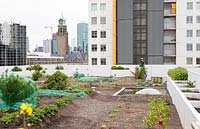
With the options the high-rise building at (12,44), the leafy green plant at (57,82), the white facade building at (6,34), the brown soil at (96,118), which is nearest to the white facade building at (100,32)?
the high-rise building at (12,44)

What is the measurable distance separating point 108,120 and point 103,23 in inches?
1499

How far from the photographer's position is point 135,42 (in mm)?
42188

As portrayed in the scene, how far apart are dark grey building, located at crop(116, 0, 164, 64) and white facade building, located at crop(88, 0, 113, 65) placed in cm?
203

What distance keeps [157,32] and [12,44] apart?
18.5 meters

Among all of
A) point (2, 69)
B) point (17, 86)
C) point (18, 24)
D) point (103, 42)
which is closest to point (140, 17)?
point (103, 42)

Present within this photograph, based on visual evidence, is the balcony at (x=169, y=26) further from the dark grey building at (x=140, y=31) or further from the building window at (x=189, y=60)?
the building window at (x=189, y=60)

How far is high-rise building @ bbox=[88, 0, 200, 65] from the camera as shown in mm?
41625

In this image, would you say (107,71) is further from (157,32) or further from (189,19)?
(189,19)

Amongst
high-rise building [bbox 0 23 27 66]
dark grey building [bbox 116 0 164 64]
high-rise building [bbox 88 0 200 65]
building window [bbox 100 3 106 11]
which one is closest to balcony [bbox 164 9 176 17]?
high-rise building [bbox 88 0 200 65]

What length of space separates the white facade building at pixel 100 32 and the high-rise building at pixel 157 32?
1366 millimetres

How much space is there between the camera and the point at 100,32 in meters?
45.2

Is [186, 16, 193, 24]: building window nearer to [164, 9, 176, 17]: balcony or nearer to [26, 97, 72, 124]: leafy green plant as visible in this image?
[164, 9, 176, 17]: balcony

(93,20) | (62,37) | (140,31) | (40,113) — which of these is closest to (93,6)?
(93,20)

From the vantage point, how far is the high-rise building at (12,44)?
1306 inches
